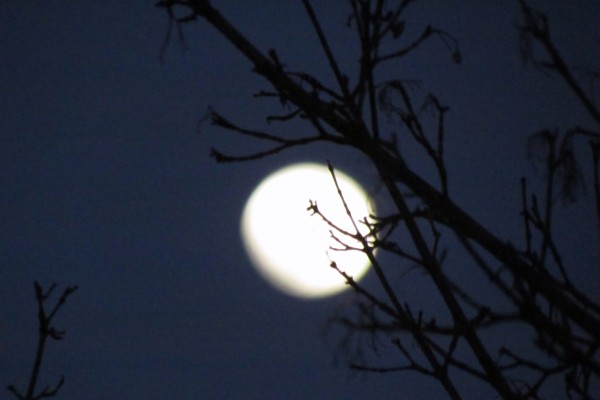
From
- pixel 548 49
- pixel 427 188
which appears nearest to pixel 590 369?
pixel 427 188

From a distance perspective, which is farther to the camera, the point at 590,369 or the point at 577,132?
the point at 577,132

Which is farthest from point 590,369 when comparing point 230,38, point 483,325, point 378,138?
point 230,38

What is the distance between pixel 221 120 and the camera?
5.80 feet

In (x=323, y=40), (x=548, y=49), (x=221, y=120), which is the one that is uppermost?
(x=548, y=49)

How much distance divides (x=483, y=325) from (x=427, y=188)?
25.3 inches

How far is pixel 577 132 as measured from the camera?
256 centimetres

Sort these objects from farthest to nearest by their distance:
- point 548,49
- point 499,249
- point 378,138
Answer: point 548,49 < point 378,138 < point 499,249

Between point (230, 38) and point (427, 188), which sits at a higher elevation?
point (230, 38)

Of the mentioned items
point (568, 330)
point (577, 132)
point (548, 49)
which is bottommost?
point (568, 330)

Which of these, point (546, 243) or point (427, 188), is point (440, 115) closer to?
point (427, 188)

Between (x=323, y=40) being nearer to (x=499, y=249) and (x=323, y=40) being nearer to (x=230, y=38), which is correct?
(x=230, y=38)

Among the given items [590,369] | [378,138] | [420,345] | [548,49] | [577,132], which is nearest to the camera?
[378,138]

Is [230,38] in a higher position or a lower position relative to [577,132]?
lower

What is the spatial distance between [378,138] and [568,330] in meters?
0.88
